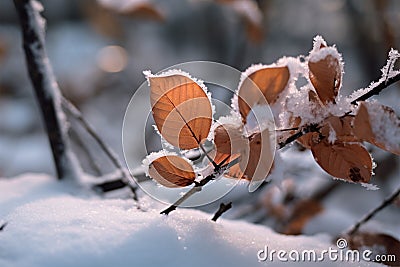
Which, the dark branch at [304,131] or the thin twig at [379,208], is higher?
the dark branch at [304,131]

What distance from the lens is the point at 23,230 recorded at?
1.15 ft

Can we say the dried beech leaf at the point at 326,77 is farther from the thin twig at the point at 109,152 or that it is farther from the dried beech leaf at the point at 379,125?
the thin twig at the point at 109,152

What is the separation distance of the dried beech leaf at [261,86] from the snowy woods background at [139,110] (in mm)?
60

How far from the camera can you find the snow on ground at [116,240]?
0.32 meters

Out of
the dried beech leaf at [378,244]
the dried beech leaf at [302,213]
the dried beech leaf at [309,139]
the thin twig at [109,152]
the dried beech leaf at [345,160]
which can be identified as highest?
the dried beech leaf at [309,139]

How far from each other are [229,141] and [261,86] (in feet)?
0.15

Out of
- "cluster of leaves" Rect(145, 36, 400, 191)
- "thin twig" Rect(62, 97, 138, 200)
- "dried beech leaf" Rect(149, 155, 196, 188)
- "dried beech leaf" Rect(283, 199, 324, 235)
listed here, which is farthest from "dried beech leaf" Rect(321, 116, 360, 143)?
"dried beech leaf" Rect(283, 199, 324, 235)

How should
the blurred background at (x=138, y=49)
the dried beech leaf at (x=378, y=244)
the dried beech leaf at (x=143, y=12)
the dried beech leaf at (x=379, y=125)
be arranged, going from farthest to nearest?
the blurred background at (x=138, y=49) < the dried beech leaf at (x=143, y=12) < the dried beech leaf at (x=378, y=244) < the dried beech leaf at (x=379, y=125)

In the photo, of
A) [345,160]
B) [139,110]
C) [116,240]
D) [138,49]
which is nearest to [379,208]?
[345,160]

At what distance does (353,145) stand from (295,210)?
477 millimetres

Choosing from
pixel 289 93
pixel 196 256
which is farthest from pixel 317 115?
pixel 196 256

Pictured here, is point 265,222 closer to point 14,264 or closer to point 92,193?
point 92,193

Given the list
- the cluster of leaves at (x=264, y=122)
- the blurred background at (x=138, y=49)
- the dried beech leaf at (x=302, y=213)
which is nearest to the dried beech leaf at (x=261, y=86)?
the cluster of leaves at (x=264, y=122)

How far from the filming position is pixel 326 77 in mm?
342
